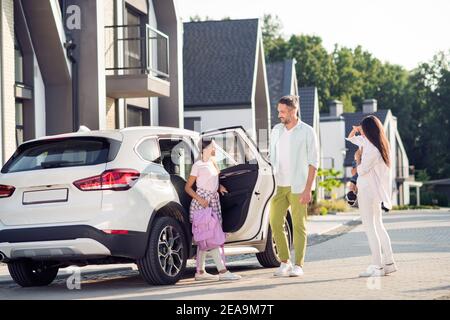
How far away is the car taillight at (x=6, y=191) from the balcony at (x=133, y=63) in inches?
477

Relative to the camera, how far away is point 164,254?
10.6m

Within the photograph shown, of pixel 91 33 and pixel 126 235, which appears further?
pixel 91 33

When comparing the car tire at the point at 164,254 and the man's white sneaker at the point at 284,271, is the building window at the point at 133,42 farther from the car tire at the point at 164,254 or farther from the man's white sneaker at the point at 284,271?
the car tire at the point at 164,254

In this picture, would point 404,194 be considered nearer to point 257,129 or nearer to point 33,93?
point 257,129

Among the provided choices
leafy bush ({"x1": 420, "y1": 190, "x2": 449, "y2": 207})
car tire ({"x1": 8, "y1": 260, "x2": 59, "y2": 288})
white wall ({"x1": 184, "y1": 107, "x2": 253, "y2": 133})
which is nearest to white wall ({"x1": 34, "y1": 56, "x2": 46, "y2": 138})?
car tire ({"x1": 8, "y1": 260, "x2": 59, "y2": 288})

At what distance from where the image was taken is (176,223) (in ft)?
35.6

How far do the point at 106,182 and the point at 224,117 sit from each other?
28.7 m

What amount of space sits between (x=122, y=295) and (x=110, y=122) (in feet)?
46.1

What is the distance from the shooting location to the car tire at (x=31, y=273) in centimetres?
1135

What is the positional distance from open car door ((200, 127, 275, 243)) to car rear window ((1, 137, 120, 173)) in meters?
1.46

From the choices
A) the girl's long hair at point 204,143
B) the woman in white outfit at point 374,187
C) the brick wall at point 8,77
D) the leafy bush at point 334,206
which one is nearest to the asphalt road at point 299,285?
the woman in white outfit at point 374,187

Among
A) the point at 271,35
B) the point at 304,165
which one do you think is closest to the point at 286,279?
the point at 304,165

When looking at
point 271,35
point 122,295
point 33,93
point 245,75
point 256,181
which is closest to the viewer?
point 122,295

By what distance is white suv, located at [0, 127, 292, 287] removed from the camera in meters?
10.0
